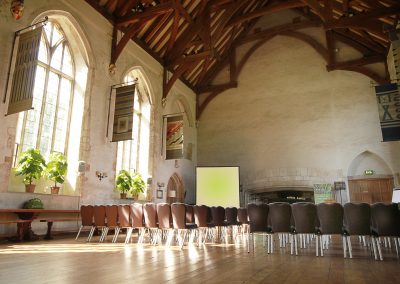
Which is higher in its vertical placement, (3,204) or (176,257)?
(3,204)

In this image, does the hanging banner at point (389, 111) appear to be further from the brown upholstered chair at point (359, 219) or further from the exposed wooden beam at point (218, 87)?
the exposed wooden beam at point (218, 87)

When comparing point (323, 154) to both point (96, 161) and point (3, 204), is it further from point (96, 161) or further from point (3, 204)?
point (3, 204)

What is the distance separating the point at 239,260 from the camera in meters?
3.89

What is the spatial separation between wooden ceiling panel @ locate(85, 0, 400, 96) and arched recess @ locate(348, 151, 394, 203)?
12.5ft

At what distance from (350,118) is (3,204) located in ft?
39.2

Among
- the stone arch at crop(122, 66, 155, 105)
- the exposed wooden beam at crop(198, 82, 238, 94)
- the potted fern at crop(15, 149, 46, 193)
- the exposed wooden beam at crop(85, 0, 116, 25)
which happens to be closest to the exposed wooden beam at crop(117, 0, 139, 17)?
the exposed wooden beam at crop(85, 0, 116, 25)

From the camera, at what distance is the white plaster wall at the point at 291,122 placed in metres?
12.0

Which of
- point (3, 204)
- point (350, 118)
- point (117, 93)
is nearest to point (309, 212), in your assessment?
point (3, 204)

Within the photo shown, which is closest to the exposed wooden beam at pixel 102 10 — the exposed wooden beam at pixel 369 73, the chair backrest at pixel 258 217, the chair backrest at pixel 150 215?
the chair backrest at pixel 150 215

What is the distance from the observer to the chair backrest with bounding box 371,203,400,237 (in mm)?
4184

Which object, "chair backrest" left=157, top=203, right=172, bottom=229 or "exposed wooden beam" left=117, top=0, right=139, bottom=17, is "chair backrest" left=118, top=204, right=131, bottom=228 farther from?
"exposed wooden beam" left=117, top=0, right=139, bottom=17

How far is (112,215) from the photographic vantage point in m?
6.26

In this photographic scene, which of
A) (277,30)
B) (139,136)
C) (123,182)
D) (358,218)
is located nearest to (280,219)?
(358,218)

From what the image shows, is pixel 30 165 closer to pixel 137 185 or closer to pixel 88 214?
pixel 88 214
